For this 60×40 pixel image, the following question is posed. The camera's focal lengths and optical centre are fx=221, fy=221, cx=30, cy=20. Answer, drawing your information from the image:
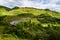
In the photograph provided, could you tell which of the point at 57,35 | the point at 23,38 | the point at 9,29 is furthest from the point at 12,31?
the point at 57,35

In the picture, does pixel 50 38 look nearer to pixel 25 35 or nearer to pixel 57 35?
pixel 57 35

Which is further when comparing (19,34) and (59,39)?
(19,34)

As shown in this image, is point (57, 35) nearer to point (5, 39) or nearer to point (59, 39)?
point (59, 39)

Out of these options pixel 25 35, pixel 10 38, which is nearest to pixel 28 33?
pixel 25 35

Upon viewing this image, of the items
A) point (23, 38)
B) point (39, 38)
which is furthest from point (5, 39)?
point (39, 38)

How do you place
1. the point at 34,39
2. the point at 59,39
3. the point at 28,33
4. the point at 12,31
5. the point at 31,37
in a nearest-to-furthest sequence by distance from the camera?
the point at 59,39 → the point at 34,39 → the point at 31,37 → the point at 28,33 → the point at 12,31

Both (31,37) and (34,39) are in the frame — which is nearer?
(34,39)

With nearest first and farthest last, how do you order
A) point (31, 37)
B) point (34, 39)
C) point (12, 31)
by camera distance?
point (34, 39) → point (31, 37) → point (12, 31)

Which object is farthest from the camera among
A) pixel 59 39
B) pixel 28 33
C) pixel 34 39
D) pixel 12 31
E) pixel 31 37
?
pixel 12 31
